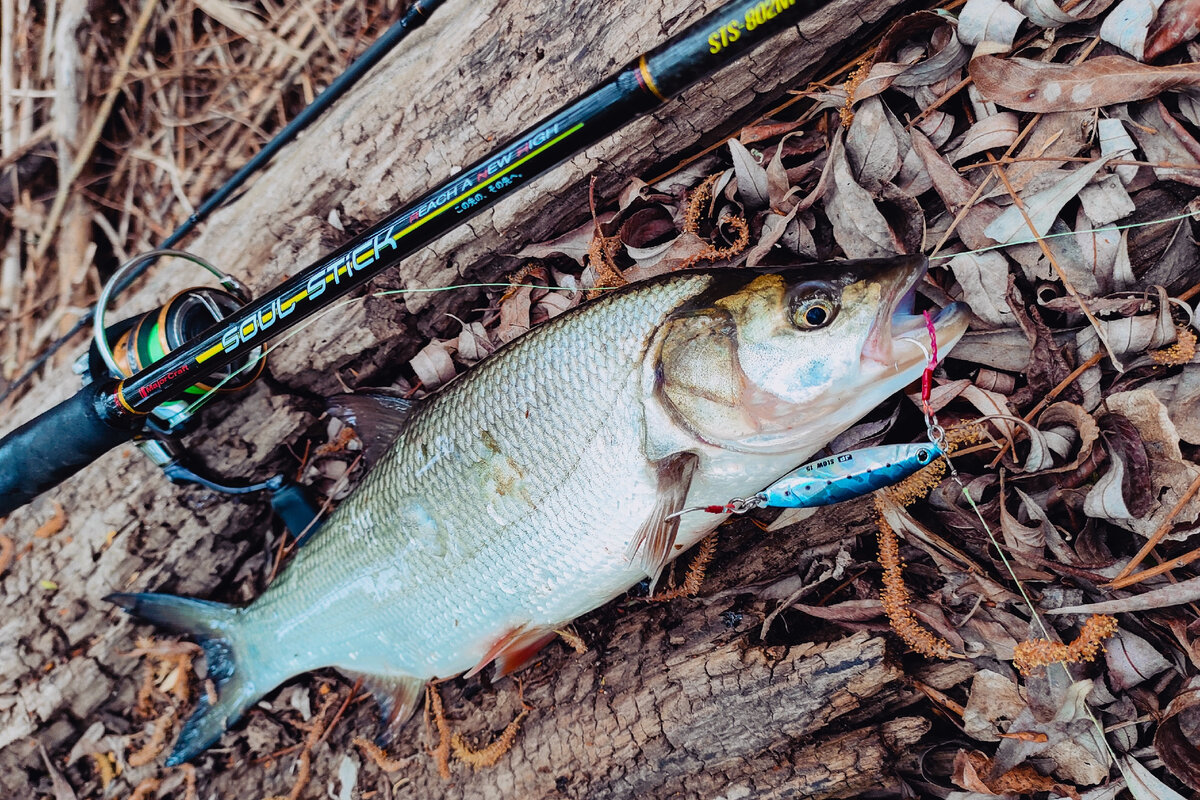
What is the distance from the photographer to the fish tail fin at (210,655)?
3131 mm

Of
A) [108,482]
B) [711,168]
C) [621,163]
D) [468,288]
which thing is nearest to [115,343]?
[108,482]

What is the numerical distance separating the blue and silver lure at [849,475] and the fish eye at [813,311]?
378mm

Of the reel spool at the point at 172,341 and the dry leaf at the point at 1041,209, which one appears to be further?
the reel spool at the point at 172,341

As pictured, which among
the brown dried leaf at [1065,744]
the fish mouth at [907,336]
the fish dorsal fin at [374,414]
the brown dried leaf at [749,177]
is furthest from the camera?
the fish dorsal fin at [374,414]

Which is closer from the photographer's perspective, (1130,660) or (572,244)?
(1130,660)

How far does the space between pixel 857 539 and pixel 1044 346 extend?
836 millimetres

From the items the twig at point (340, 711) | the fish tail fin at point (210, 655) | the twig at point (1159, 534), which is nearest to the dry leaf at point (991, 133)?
the twig at point (1159, 534)

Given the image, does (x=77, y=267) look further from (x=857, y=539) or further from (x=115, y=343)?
(x=857, y=539)

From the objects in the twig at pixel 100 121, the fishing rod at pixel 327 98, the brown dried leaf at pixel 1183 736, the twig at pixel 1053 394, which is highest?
the twig at pixel 100 121

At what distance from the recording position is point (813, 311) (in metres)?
2.00

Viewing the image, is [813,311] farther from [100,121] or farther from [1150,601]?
[100,121]

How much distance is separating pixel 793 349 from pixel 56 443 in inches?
107

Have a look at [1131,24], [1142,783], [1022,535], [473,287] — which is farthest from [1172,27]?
[473,287]

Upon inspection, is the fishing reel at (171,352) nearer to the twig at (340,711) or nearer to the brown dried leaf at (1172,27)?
the twig at (340,711)
